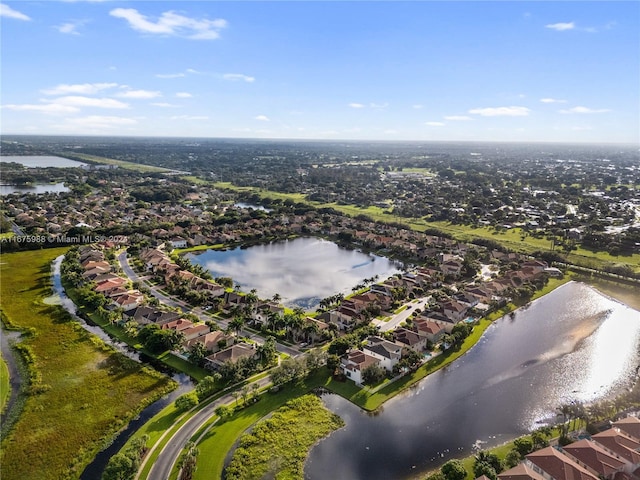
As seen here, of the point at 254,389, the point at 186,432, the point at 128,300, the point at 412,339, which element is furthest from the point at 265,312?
the point at 128,300

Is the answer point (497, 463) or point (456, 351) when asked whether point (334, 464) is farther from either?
point (456, 351)

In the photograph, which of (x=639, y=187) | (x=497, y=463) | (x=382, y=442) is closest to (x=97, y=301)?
(x=382, y=442)

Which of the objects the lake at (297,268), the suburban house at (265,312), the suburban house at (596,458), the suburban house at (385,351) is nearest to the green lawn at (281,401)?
the suburban house at (385,351)

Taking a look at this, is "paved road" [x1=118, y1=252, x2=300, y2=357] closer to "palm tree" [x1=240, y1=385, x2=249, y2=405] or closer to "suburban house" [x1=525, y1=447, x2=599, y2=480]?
"palm tree" [x1=240, y1=385, x2=249, y2=405]

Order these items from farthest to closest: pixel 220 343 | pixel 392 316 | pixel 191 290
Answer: pixel 191 290 < pixel 392 316 < pixel 220 343

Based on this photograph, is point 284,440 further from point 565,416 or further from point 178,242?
point 178,242

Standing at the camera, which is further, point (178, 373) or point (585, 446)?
point (178, 373)
